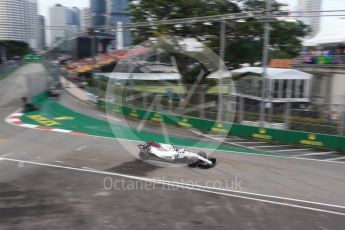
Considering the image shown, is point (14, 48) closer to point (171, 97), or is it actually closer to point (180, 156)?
point (171, 97)

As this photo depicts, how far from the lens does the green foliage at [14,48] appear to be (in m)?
88.6

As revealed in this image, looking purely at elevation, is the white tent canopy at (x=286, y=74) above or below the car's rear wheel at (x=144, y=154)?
above

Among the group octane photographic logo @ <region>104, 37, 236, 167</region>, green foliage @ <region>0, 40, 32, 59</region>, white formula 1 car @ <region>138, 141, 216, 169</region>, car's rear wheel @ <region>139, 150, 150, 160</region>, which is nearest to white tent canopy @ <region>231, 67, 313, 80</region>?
octane photographic logo @ <region>104, 37, 236, 167</region>

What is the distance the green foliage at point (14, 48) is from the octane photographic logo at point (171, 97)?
6855 centimetres

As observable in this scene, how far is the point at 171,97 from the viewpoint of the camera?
72.7ft

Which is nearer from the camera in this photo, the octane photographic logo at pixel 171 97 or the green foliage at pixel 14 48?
the octane photographic logo at pixel 171 97

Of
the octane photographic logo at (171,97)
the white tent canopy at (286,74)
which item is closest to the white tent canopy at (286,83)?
the white tent canopy at (286,74)

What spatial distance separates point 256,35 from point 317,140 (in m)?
11.7

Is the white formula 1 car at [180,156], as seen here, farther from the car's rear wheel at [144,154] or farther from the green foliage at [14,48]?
the green foliage at [14,48]

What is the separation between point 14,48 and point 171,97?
85981 mm

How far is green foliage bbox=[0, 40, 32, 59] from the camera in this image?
3489 inches

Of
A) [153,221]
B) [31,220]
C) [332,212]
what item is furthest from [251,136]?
[31,220]

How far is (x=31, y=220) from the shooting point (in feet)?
28.0

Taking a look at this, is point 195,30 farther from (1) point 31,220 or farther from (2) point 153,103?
(1) point 31,220
